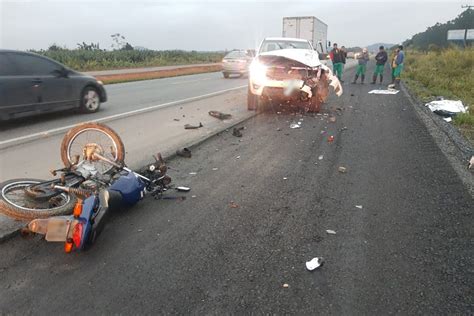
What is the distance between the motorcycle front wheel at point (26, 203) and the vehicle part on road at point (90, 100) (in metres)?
6.19

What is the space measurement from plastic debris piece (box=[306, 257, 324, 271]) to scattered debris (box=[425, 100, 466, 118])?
8.44 meters

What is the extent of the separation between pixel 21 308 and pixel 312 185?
335 centimetres

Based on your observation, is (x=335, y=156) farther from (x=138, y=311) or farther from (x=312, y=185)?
(x=138, y=311)

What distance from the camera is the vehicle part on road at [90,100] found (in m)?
9.74

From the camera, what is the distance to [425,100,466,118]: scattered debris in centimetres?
979

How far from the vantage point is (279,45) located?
39.0ft

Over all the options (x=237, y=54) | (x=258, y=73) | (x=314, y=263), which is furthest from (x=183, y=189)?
(x=237, y=54)

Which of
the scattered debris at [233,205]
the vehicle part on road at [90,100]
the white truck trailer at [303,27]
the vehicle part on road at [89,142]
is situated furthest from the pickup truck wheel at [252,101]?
the white truck trailer at [303,27]

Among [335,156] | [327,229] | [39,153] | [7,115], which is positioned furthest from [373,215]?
[7,115]

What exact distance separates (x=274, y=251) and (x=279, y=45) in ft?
32.2

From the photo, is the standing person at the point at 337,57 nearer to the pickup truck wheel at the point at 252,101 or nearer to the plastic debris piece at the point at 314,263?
the pickup truck wheel at the point at 252,101

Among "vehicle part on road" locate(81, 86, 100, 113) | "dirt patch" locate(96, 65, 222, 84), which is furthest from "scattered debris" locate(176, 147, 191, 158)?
"dirt patch" locate(96, 65, 222, 84)

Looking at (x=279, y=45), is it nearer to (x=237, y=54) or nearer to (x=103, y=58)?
(x=237, y=54)

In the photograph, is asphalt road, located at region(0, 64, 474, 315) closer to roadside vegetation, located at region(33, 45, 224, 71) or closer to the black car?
the black car
